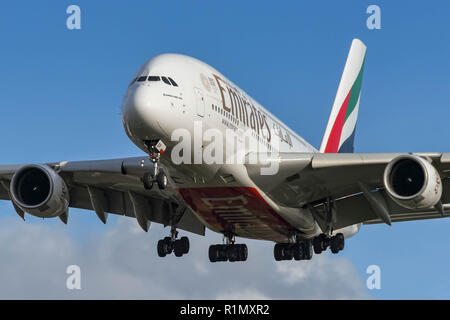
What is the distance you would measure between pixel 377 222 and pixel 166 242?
7886 mm

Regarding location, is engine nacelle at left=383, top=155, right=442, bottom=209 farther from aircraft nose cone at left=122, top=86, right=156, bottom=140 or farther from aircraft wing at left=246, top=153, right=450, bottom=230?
aircraft nose cone at left=122, top=86, right=156, bottom=140

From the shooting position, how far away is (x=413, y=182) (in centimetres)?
2494

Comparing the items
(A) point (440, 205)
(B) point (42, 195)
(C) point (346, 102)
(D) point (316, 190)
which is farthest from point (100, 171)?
(C) point (346, 102)

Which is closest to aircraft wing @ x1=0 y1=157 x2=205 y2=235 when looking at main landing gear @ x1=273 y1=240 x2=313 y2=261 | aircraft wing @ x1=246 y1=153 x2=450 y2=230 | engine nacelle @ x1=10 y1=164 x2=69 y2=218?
engine nacelle @ x1=10 y1=164 x2=69 y2=218

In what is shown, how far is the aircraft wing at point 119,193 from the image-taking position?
2738cm

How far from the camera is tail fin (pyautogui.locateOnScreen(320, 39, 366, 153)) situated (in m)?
38.8

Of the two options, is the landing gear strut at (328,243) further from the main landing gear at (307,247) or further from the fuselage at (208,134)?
the fuselage at (208,134)

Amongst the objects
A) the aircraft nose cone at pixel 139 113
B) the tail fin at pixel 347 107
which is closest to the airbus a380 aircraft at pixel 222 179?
the aircraft nose cone at pixel 139 113

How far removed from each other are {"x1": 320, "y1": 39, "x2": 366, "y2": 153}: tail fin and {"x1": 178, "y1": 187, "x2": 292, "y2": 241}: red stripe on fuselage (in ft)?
31.1

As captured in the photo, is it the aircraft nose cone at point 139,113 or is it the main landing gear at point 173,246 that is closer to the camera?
the aircraft nose cone at point 139,113

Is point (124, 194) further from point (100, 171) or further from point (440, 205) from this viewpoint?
point (440, 205)

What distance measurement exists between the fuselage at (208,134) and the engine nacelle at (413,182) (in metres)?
3.98

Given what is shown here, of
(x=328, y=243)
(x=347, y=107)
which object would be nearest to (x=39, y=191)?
(x=328, y=243)
